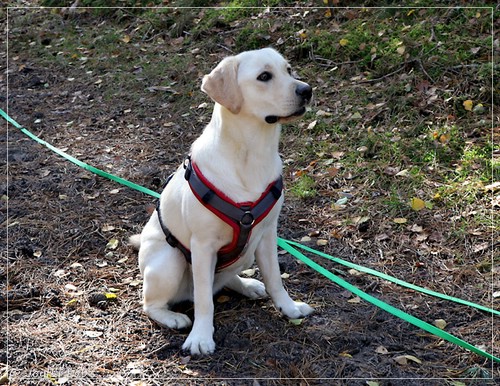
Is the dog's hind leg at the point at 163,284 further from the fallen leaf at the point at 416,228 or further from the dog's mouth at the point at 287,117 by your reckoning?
the fallen leaf at the point at 416,228

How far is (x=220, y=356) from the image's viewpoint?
3.70 m

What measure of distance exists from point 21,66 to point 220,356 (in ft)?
22.8

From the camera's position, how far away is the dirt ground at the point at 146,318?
360 centimetres

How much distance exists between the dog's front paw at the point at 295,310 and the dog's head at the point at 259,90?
1149 mm

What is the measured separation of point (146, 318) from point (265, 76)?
164 centimetres

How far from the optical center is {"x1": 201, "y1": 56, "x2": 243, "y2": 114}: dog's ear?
357cm

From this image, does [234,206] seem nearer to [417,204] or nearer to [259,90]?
[259,90]

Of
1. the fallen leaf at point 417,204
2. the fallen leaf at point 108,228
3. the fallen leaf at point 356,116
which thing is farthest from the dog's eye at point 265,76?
the fallen leaf at point 356,116

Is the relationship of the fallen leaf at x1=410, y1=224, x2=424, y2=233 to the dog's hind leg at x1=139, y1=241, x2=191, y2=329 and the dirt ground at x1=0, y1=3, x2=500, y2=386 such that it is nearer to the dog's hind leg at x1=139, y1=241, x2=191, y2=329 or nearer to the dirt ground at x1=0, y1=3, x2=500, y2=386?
the dirt ground at x1=0, y1=3, x2=500, y2=386

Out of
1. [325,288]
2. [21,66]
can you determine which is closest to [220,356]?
[325,288]

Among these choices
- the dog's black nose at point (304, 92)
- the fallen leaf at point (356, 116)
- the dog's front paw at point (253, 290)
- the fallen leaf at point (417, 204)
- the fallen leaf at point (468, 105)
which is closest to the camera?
the dog's black nose at point (304, 92)

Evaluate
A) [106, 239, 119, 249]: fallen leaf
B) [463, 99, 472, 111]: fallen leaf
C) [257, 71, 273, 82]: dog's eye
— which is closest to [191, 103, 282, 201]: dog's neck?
[257, 71, 273, 82]: dog's eye

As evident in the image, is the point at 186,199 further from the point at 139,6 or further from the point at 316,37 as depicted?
the point at 139,6

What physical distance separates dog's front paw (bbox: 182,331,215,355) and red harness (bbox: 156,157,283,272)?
49cm
